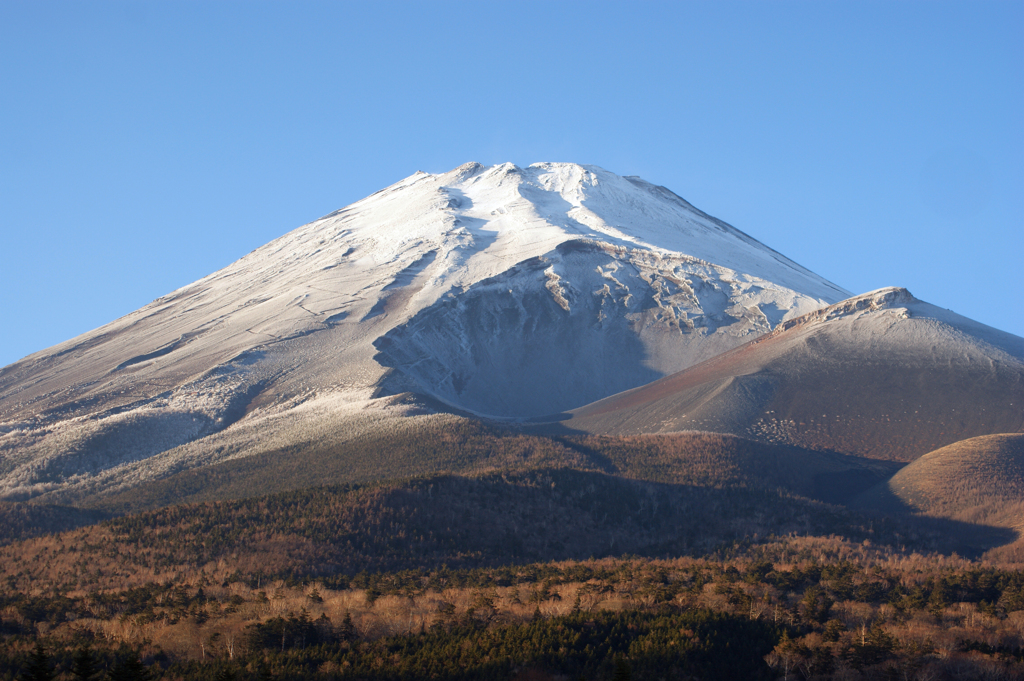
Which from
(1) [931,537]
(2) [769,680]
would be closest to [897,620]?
(2) [769,680]

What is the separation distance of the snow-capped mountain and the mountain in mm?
17844

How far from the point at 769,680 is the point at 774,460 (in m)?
49.5

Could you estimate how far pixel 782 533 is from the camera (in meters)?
58.1

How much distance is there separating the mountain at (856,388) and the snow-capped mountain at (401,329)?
17844 millimetres

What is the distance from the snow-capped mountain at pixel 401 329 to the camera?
9125cm

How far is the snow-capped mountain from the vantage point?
91250mm

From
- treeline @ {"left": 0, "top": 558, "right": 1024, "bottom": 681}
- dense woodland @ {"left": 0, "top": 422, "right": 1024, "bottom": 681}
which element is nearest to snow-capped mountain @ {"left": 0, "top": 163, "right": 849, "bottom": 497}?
dense woodland @ {"left": 0, "top": 422, "right": 1024, "bottom": 681}

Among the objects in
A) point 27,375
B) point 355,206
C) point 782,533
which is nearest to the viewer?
point 782,533

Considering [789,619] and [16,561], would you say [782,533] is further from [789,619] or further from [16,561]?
[16,561]

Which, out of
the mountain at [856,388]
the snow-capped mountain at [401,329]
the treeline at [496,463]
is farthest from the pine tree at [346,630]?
the mountain at [856,388]

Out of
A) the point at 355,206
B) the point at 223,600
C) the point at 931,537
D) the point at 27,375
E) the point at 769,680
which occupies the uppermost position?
the point at 355,206

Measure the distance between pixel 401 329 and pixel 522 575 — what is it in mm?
79858

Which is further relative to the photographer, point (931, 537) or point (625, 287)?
point (625, 287)

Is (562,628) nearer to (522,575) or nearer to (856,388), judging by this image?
(522,575)
